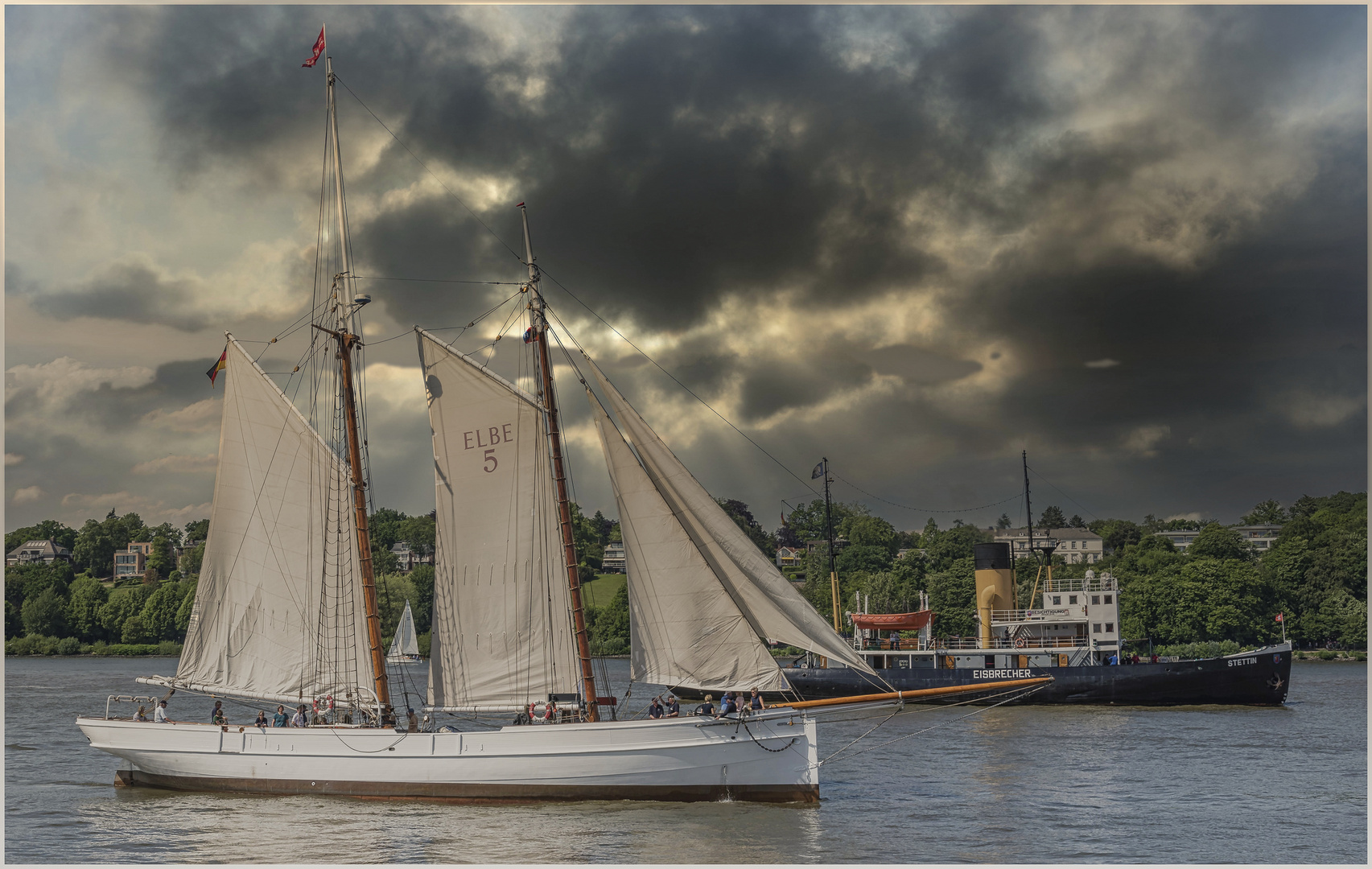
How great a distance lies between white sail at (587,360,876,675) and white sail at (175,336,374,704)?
9.63m

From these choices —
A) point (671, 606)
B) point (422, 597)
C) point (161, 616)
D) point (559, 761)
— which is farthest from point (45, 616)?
point (671, 606)

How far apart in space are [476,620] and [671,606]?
615 cm

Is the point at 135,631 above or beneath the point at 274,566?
beneath

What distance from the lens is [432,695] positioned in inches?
1390

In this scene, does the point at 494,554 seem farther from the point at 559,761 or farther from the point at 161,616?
the point at 161,616

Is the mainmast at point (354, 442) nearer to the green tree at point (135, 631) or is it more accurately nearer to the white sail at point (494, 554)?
the white sail at point (494, 554)

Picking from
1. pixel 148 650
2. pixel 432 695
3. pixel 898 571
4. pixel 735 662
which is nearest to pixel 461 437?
pixel 432 695

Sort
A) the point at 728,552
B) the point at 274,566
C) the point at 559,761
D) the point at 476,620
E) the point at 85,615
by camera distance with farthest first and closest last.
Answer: the point at 85,615 < the point at 274,566 < the point at 476,620 < the point at 728,552 < the point at 559,761

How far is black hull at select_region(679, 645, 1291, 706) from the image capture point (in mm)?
61281

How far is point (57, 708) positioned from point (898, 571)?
266 feet

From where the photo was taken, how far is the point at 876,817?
31172 millimetres

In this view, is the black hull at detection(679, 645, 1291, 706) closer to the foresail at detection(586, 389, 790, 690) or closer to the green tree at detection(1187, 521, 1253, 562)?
the foresail at detection(586, 389, 790, 690)

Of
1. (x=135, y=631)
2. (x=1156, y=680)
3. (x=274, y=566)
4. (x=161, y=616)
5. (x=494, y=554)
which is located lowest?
(x=1156, y=680)

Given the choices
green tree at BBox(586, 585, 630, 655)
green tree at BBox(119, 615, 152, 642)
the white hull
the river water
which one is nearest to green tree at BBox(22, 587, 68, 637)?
green tree at BBox(119, 615, 152, 642)
